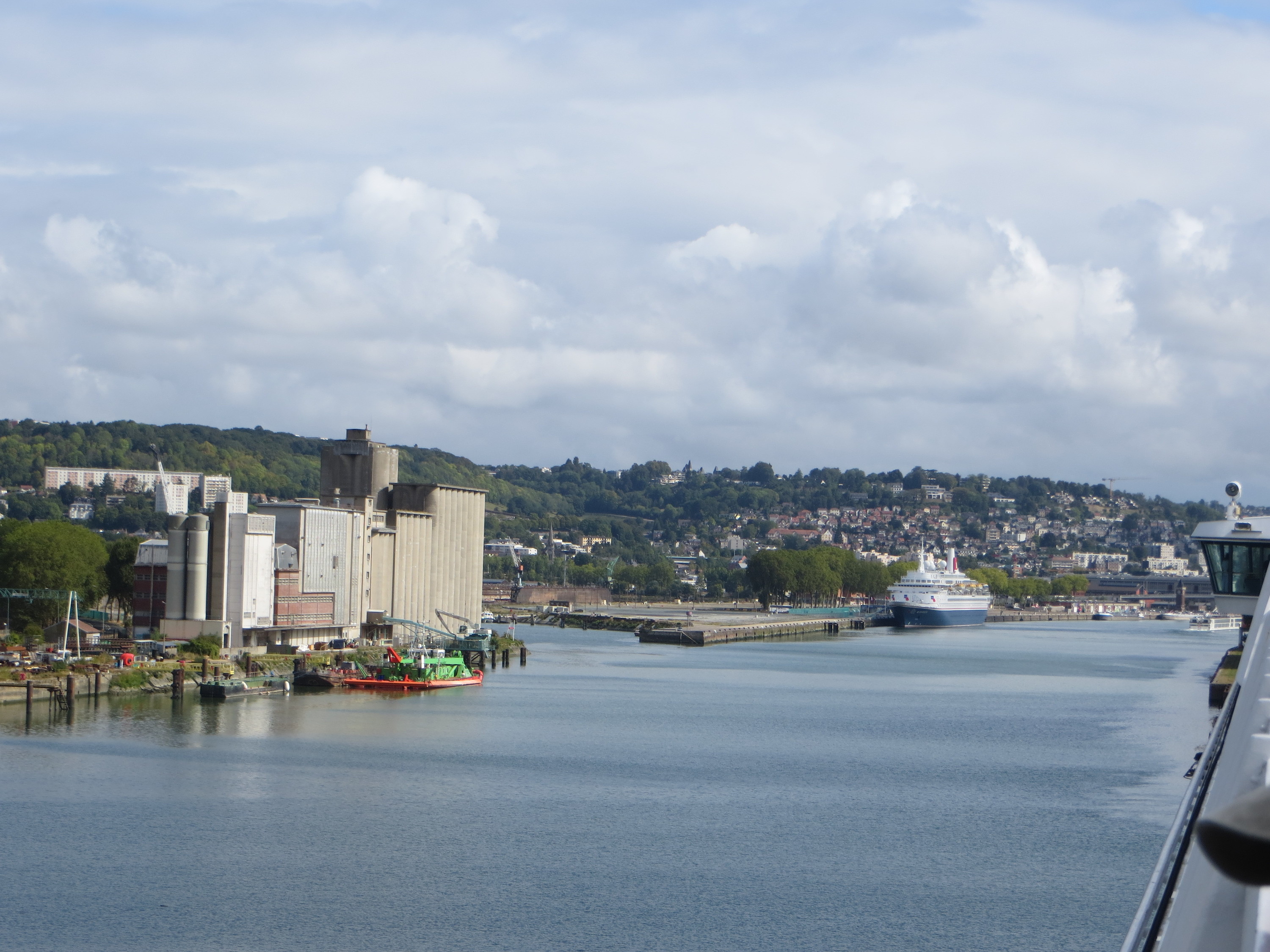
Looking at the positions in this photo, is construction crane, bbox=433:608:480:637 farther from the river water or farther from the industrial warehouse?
the river water

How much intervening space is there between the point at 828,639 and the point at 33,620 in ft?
235

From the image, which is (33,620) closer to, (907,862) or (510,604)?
(907,862)

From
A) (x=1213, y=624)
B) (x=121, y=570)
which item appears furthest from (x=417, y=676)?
(x=1213, y=624)

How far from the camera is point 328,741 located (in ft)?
144

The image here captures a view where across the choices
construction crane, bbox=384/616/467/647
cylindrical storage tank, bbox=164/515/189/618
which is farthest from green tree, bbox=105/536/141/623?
construction crane, bbox=384/616/467/647

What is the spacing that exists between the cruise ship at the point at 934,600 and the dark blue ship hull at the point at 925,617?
1.7 inches

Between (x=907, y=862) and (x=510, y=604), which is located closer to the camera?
(x=907, y=862)

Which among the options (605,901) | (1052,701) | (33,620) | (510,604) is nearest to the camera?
(605,901)

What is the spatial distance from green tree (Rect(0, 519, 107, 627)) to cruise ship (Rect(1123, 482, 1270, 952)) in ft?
219

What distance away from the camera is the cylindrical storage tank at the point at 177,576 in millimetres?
65375

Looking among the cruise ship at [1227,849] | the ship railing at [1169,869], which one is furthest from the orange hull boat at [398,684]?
the ship railing at [1169,869]

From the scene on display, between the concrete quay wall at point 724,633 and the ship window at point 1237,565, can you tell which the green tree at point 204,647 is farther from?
→ the concrete quay wall at point 724,633

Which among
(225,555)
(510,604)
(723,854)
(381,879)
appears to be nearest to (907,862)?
(723,854)

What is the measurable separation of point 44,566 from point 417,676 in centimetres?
2197
